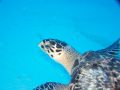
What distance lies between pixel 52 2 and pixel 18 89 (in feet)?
7.46

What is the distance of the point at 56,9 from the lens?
5.76 metres

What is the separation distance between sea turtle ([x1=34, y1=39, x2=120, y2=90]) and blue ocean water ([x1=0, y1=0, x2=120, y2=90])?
655mm

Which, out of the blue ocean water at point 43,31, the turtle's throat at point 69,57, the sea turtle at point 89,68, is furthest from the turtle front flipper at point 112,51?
the blue ocean water at point 43,31

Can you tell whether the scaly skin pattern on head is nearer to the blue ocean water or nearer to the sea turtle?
the sea turtle

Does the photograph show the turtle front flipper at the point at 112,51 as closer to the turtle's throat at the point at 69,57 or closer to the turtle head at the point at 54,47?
the turtle's throat at the point at 69,57

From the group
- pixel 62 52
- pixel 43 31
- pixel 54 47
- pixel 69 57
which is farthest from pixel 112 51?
pixel 43 31

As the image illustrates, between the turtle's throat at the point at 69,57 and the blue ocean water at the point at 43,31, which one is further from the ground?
the blue ocean water at the point at 43,31

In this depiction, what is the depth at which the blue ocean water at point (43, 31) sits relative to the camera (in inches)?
188

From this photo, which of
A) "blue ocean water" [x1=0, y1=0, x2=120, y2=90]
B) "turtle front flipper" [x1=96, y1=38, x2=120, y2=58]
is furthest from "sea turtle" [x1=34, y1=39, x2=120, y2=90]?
"blue ocean water" [x1=0, y1=0, x2=120, y2=90]

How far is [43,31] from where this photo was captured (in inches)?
210

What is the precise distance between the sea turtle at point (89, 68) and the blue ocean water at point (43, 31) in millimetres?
655

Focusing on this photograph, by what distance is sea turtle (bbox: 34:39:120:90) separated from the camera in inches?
121

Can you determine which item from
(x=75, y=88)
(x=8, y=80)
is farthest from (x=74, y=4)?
(x=75, y=88)

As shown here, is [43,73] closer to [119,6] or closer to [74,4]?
[74,4]
